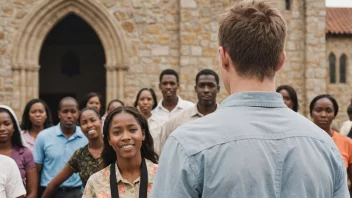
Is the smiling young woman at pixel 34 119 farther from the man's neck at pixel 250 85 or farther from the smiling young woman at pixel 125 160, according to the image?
the man's neck at pixel 250 85

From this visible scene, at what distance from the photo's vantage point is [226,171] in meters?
1.76

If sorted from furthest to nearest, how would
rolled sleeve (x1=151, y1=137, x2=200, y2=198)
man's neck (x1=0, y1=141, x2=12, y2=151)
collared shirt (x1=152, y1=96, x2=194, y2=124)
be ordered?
collared shirt (x1=152, y1=96, x2=194, y2=124)
man's neck (x1=0, y1=141, x2=12, y2=151)
rolled sleeve (x1=151, y1=137, x2=200, y2=198)

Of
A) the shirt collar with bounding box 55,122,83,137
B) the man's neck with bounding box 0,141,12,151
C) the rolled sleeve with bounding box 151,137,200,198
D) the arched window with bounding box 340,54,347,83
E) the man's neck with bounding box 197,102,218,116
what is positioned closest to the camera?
the rolled sleeve with bounding box 151,137,200,198

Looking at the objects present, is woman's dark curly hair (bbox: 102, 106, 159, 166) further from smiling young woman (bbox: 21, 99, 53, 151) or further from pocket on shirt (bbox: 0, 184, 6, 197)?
smiling young woman (bbox: 21, 99, 53, 151)

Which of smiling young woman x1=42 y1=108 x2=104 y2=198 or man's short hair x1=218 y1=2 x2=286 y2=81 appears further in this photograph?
smiling young woman x1=42 y1=108 x2=104 y2=198

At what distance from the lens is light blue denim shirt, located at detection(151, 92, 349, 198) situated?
1.76 m

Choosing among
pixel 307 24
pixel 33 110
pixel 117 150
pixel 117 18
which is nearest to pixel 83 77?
pixel 117 18

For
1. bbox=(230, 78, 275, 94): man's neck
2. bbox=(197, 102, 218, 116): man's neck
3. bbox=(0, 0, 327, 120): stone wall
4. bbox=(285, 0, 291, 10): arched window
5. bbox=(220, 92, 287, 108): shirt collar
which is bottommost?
bbox=(197, 102, 218, 116): man's neck

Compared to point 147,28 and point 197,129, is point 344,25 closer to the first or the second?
point 147,28

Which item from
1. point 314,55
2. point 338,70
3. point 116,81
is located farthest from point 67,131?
point 338,70

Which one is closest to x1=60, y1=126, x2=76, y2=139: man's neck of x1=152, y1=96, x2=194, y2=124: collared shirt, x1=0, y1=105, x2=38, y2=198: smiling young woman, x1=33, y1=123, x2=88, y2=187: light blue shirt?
x1=33, y1=123, x2=88, y2=187: light blue shirt

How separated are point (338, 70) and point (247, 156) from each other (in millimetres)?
19773

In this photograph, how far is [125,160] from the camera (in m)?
3.71

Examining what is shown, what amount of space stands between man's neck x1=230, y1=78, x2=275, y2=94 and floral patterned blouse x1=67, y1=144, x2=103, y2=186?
9.48 ft
